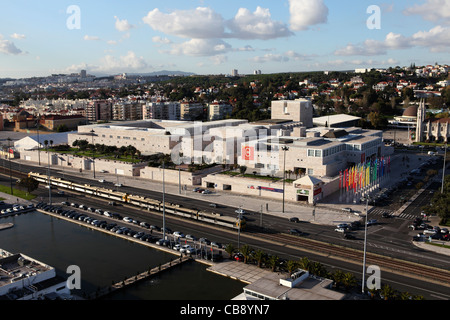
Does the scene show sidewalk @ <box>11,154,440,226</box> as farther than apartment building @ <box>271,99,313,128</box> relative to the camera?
No

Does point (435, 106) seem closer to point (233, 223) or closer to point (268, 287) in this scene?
point (233, 223)

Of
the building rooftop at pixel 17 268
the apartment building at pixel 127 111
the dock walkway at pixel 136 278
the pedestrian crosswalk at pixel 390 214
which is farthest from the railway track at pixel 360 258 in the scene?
the apartment building at pixel 127 111

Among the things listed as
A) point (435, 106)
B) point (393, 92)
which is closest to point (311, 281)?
point (435, 106)

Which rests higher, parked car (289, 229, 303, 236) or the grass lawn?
parked car (289, 229, 303, 236)

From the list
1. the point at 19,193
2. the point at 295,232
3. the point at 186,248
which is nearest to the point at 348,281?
the point at 295,232

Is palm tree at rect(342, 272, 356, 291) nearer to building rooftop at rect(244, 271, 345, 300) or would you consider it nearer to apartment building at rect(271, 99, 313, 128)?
building rooftop at rect(244, 271, 345, 300)

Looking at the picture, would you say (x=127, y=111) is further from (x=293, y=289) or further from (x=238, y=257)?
(x=293, y=289)

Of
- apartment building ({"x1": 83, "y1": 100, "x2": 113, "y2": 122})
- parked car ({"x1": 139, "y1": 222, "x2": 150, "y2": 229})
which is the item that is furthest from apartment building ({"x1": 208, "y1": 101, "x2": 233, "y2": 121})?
parked car ({"x1": 139, "y1": 222, "x2": 150, "y2": 229})
